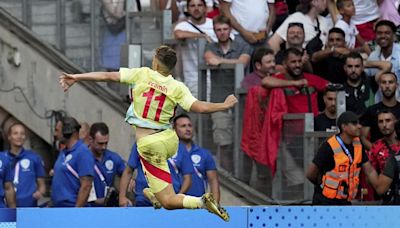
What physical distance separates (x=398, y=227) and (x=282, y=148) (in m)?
3.57

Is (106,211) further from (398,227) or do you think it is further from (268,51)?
(268,51)

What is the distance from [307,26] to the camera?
20000 mm

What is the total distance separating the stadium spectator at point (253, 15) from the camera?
1988 cm

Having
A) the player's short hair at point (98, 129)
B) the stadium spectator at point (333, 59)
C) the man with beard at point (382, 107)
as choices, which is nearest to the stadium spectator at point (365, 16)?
the stadium spectator at point (333, 59)

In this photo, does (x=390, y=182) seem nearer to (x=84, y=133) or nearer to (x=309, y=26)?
(x=309, y=26)

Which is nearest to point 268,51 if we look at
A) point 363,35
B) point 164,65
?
point 363,35

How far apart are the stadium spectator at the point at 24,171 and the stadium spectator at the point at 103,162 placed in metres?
0.74

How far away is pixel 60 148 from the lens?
20.0 metres

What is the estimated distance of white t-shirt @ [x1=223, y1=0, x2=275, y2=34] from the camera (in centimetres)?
1997

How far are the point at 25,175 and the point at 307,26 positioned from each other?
13.0 ft

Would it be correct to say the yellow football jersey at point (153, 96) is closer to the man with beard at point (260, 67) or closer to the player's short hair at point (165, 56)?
the player's short hair at point (165, 56)

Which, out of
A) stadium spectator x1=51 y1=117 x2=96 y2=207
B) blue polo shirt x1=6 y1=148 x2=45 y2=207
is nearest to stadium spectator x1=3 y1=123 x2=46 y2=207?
blue polo shirt x1=6 y1=148 x2=45 y2=207

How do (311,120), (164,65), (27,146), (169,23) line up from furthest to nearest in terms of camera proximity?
(27,146) < (169,23) < (311,120) < (164,65)

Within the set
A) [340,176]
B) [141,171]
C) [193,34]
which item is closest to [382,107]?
[340,176]
